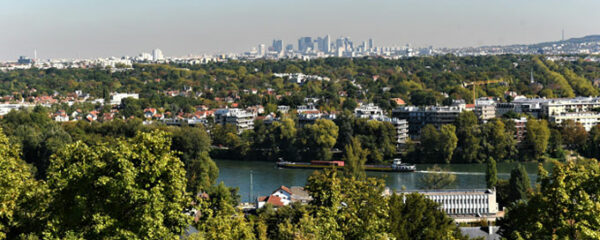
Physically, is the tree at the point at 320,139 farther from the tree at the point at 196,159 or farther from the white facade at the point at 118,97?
the white facade at the point at 118,97

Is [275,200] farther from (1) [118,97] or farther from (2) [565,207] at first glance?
(1) [118,97]

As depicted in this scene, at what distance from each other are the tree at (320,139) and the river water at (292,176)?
0.82 metres

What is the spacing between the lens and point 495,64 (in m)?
39.0

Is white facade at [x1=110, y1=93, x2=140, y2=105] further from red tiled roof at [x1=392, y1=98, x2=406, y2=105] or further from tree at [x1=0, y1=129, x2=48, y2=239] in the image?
tree at [x1=0, y1=129, x2=48, y2=239]

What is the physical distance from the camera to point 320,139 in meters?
17.1

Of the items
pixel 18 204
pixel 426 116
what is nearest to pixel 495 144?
pixel 426 116

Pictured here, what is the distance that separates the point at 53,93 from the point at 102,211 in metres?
28.1

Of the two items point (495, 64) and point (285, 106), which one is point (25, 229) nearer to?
point (285, 106)

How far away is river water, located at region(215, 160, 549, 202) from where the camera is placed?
13.4 m

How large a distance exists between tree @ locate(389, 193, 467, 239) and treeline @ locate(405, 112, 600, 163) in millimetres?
9815

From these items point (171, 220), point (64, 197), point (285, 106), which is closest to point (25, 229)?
point (64, 197)

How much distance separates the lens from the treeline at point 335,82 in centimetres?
2622

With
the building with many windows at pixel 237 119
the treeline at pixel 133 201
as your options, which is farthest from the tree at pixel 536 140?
the treeline at pixel 133 201

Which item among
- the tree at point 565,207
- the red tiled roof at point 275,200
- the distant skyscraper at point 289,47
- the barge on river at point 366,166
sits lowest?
the barge on river at point 366,166
